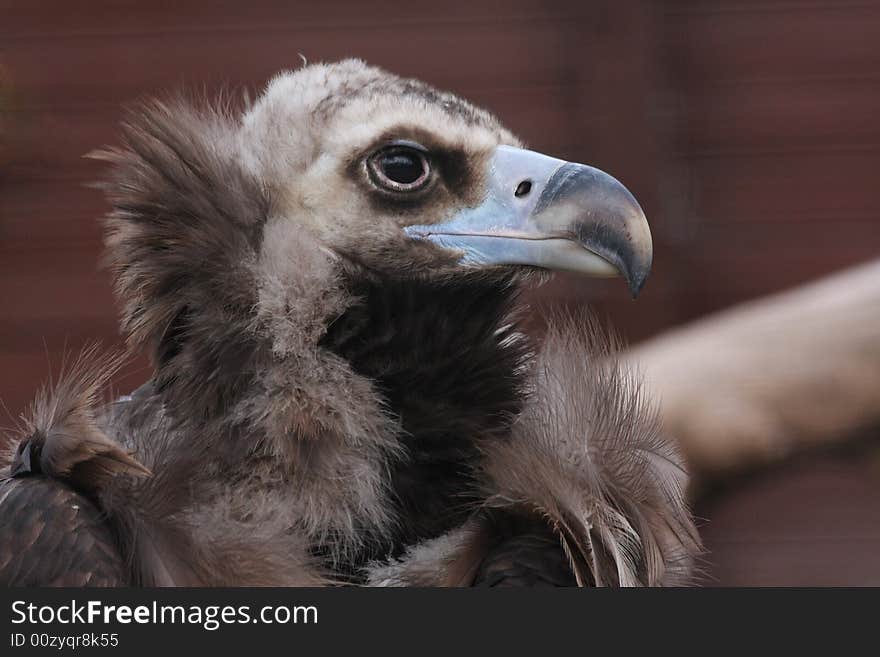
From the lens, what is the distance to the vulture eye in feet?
5.76

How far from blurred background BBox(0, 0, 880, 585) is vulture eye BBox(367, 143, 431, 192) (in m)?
2.18

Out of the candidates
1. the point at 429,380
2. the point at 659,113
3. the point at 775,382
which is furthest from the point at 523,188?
the point at 659,113

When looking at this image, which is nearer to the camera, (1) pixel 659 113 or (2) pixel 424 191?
(2) pixel 424 191

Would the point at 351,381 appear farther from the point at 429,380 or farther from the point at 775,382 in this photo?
the point at 775,382

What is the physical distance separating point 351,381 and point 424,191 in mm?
271

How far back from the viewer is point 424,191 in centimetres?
176

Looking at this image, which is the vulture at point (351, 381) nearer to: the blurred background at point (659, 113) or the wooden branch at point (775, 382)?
the wooden branch at point (775, 382)

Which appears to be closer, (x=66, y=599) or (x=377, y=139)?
(x=66, y=599)

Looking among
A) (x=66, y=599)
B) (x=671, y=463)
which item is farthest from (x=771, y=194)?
(x=66, y=599)

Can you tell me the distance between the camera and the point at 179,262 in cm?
165

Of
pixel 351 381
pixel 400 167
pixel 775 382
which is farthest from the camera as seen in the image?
pixel 775 382

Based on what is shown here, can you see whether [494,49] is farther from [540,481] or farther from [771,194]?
[540,481]

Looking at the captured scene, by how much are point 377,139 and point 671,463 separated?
558mm

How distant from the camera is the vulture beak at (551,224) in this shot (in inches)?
66.4
